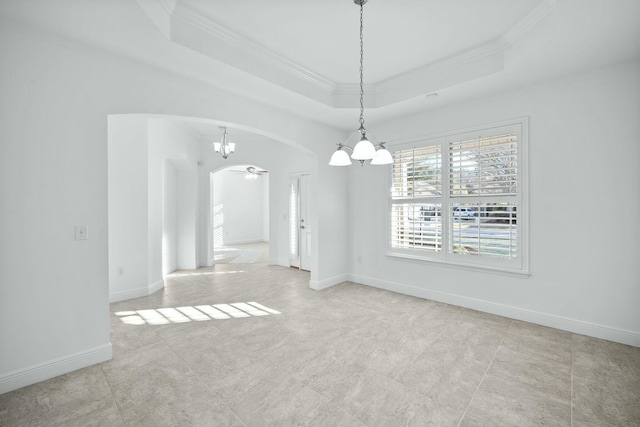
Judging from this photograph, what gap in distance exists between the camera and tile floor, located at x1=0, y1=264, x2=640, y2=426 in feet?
6.26

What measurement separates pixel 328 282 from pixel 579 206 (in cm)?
352

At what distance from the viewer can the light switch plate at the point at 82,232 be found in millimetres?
2459

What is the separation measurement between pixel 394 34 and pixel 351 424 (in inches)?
131

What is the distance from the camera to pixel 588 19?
221 centimetres

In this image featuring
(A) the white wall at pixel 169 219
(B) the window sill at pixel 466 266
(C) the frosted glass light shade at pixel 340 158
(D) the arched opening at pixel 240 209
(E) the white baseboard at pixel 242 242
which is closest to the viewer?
(C) the frosted glass light shade at pixel 340 158

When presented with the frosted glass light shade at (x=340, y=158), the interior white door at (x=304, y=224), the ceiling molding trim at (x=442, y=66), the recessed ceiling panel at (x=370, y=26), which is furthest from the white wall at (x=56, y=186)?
the interior white door at (x=304, y=224)

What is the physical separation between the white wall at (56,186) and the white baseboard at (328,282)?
2.89 meters

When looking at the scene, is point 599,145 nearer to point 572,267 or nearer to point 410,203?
point 572,267

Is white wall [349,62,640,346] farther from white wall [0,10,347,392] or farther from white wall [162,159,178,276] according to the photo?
white wall [162,159,178,276]

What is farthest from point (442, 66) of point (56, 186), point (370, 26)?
point (56, 186)

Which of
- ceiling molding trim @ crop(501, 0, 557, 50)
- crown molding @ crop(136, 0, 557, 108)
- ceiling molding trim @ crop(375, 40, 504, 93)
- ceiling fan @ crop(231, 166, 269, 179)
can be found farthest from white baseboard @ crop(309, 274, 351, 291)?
ceiling fan @ crop(231, 166, 269, 179)

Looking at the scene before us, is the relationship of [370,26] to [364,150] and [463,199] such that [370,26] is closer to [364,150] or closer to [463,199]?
[364,150]

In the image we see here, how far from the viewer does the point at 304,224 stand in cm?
645

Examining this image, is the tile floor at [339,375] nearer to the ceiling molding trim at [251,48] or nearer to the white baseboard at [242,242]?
the ceiling molding trim at [251,48]
